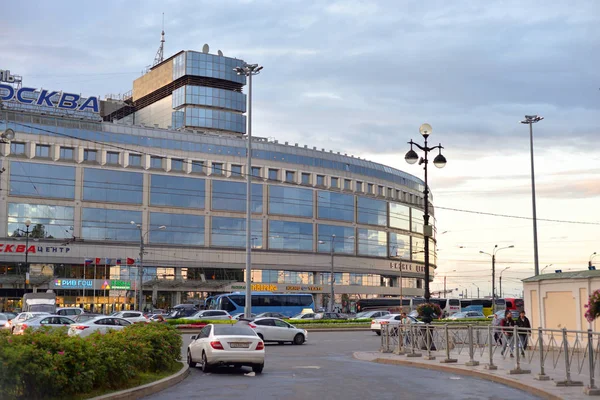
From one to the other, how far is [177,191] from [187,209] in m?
2.75

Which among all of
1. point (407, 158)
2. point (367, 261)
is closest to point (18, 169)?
point (367, 261)

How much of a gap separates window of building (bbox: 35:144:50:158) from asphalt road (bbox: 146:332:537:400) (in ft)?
239

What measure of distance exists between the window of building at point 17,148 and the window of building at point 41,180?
124 cm

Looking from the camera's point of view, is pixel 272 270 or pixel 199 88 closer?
pixel 272 270

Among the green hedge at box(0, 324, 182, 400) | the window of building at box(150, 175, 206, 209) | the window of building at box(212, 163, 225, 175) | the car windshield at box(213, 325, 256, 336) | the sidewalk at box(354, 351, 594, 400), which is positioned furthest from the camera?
the window of building at box(212, 163, 225, 175)

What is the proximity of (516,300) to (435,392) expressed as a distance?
246 feet

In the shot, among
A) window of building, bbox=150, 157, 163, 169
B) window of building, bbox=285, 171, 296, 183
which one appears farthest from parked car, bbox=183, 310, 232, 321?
window of building, bbox=285, 171, 296, 183

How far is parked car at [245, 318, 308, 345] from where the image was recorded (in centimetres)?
3869

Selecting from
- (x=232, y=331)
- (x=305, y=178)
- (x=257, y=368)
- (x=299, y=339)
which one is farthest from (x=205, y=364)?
(x=305, y=178)

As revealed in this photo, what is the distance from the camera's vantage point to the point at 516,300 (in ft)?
289

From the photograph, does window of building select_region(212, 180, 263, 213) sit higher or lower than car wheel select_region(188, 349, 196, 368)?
higher

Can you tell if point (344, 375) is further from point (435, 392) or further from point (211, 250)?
point (211, 250)

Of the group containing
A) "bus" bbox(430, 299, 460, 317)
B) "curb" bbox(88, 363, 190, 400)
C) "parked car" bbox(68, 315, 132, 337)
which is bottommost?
"bus" bbox(430, 299, 460, 317)

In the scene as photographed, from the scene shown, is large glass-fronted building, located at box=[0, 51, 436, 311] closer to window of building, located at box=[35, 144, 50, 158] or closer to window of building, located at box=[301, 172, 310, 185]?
window of building, located at box=[35, 144, 50, 158]
